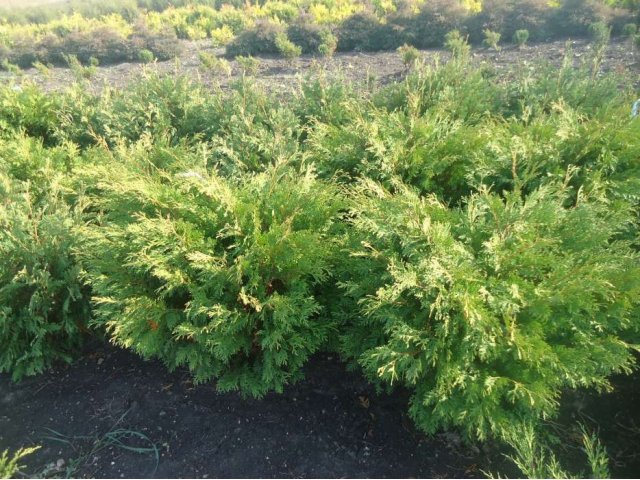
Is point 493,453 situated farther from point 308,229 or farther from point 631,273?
point 308,229

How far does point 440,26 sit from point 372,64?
2.48 metres

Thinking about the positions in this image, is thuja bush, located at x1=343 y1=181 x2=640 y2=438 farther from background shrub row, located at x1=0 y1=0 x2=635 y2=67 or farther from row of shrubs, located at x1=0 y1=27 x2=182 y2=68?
row of shrubs, located at x1=0 y1=27 x2=182 y2=68

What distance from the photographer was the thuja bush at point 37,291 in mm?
3881

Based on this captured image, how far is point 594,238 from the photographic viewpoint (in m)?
3.03

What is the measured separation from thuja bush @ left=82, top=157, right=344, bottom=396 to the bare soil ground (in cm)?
505

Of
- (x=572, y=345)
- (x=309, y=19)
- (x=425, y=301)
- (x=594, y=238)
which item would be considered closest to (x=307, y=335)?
(x=425, y=301)

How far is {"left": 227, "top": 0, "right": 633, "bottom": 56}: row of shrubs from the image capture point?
34.0ft

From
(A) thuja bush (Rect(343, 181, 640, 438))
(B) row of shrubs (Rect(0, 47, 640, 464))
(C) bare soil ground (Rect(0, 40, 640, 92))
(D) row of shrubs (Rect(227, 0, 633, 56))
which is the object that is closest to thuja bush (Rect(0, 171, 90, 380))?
(B) row of shrubs (Rect(0, 47, 640, 464))

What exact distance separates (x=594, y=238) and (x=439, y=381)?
1571mm

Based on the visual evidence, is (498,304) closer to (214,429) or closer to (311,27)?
(214,429)

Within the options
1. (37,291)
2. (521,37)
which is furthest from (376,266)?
(521,37)

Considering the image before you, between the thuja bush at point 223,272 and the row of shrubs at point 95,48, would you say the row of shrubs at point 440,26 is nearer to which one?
the row of shrubs at point 95,48

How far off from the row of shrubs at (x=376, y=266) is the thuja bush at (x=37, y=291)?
0.02m

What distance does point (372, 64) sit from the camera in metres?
10.2
